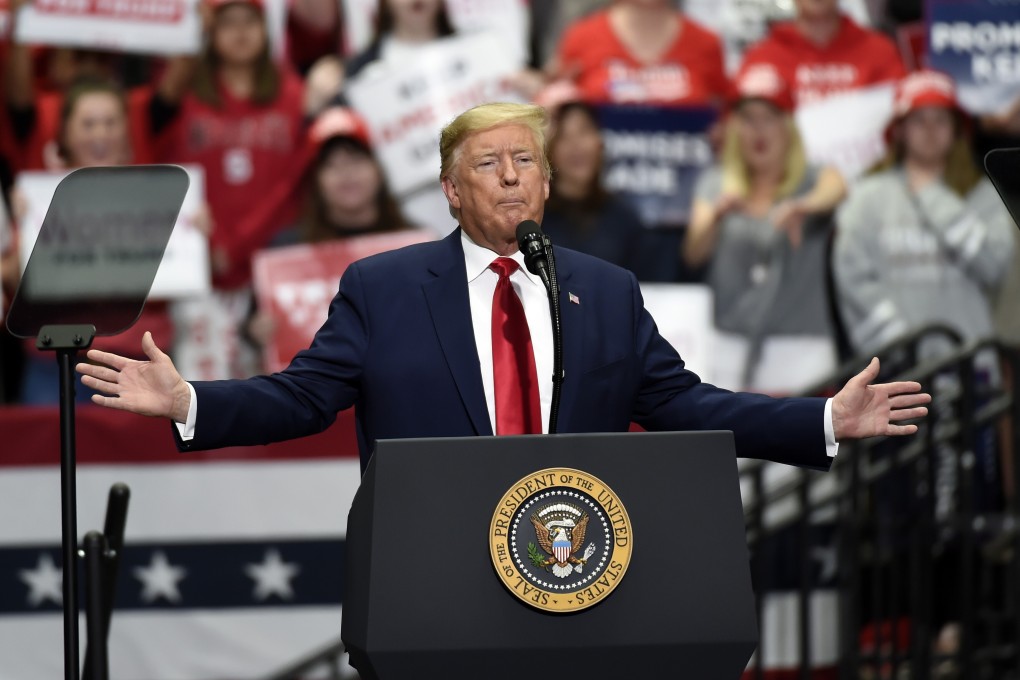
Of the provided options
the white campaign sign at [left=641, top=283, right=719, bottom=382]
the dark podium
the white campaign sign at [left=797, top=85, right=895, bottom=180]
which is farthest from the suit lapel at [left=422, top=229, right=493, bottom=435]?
the white campaign sign at [left=797, top=85, right=895, bottom=180]

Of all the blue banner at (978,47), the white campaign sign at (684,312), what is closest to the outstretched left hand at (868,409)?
the white campaign sign at (684,312)

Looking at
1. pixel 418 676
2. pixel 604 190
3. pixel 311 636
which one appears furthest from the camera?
pixel 604 190

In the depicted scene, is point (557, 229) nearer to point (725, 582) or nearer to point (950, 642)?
point (950, 642)

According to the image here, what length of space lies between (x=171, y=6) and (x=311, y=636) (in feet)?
9.20

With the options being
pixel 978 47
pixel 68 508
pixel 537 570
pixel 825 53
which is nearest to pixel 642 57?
pixel 825 53

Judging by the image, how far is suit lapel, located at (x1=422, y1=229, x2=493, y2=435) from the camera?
9.78ft

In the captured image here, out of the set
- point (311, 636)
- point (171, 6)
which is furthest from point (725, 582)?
point (171, 6)

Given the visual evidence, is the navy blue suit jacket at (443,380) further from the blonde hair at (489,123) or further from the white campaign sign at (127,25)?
the white campaign sign at (127,25)

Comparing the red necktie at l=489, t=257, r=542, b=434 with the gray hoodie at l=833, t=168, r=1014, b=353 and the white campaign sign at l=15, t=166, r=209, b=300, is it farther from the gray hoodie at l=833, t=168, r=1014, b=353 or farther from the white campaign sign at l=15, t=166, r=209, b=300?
the gray hoodie at l=833, t=168, r=1014, b=353

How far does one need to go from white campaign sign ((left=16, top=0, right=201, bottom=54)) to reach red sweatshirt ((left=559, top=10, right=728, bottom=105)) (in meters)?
1.72

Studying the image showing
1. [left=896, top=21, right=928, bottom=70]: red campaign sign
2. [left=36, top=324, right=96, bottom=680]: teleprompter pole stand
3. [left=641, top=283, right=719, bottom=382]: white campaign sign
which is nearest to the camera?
[left=36, top=324, right=96, bottom=680]: teleprompter pole stand

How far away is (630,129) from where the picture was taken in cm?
704

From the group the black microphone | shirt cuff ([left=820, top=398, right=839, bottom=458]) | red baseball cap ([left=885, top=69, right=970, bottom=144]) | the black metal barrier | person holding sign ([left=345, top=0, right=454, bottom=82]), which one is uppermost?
person holding sign ([left=345, top=0, right=454, bottom=82])

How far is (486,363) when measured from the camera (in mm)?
3043
